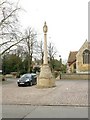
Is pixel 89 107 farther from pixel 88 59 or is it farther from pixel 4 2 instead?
pixel 88 59

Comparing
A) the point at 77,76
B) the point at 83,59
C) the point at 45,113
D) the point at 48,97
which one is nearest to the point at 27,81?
the point at 48,97

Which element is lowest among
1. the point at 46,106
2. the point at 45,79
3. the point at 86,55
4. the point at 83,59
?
the point at 46,106

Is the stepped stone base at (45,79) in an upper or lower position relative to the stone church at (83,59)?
lower

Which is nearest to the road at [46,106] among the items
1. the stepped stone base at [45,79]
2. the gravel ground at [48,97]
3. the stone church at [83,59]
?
the gravel ground at [48,97]

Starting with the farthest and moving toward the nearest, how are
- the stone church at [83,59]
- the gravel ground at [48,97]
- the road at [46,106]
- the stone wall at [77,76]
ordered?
the stone church at [83,59], the stone wall at [77,76], the gravel ground at [48,97], the road at [46,106]

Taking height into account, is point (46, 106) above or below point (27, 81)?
below

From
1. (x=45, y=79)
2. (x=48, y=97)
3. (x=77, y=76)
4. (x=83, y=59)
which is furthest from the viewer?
(x=83, y=59)

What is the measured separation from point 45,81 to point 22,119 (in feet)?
65.0

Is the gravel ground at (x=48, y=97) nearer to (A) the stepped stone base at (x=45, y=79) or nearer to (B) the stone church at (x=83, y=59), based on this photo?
(A) the stepped stone base at (x=45, y=79)

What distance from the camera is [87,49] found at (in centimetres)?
6738

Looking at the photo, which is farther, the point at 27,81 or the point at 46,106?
the point at 27,81

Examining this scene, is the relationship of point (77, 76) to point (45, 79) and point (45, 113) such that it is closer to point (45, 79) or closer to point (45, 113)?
point (45, 79)

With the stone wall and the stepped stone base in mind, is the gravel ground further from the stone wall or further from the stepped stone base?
the stone wall

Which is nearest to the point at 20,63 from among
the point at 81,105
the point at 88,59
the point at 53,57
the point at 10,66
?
the point at 10,66
